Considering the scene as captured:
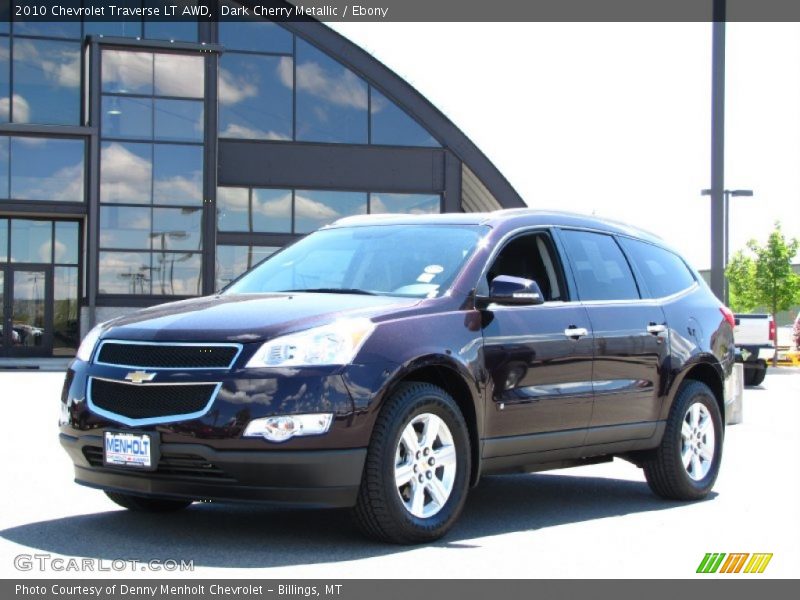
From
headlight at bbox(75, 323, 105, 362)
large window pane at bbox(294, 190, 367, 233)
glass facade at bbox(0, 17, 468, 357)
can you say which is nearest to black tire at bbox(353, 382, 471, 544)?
headlight at bbox(75, 323, 105, 362)

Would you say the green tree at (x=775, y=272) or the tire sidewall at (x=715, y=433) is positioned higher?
the green tree at (x=775, y=272)

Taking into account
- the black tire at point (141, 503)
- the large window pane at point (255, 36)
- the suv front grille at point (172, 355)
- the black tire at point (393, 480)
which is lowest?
the black tire at point (141, 503)

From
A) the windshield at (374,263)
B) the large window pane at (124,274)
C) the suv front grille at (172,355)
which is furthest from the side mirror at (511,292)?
the large window pane at (124,274)

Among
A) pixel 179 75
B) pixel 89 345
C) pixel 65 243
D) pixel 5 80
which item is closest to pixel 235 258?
pixel 65 243

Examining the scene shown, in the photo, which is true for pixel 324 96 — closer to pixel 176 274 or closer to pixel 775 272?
pixel 176 274

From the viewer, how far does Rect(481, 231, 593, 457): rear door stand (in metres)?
7.34

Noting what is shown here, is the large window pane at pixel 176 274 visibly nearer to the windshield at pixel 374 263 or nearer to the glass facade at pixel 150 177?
the glass facade at pixel 150 177

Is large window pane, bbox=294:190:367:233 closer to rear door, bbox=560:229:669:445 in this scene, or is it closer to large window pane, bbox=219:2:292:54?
large window pane, bbox=219:2:292:54

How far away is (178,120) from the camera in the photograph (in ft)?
108

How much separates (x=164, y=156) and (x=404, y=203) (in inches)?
264

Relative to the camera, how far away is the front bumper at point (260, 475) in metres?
6.31

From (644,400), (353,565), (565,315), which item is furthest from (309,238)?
(353,565)

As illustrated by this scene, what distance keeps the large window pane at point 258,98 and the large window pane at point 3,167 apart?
5.44 meters

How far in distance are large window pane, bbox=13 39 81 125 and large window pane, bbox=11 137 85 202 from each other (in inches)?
29.8
